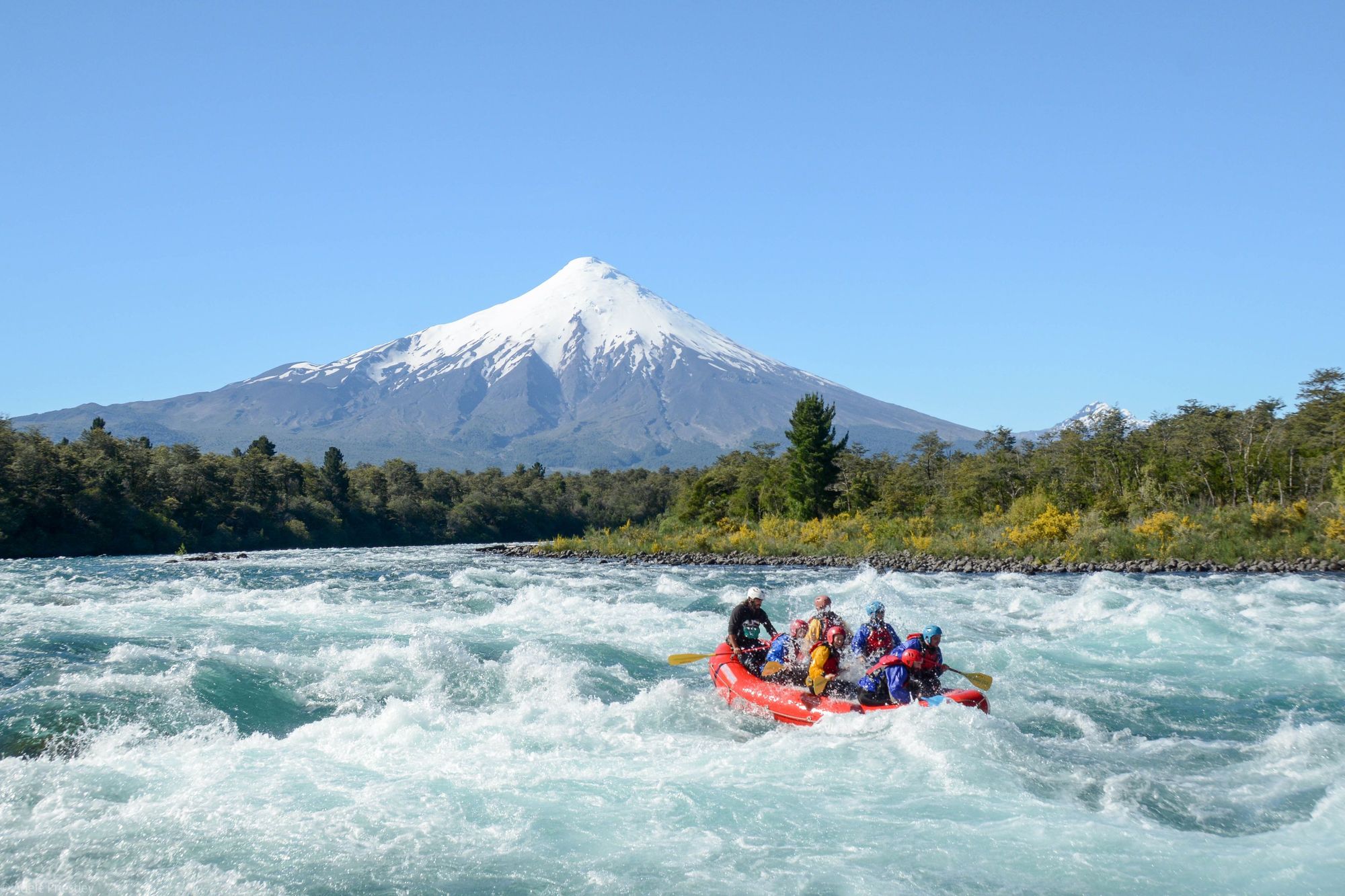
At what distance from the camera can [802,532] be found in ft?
158

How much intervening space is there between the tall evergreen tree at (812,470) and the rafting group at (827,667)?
42006 mm

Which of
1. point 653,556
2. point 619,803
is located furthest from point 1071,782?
point 653,556

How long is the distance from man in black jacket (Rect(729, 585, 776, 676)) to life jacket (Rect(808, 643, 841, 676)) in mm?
1779

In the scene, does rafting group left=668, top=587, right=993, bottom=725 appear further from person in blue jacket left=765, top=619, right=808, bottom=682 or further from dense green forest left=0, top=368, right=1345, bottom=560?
dense green forest left=0, top=368, right=1345, bottom=560

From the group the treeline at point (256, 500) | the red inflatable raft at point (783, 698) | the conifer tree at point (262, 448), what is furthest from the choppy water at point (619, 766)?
the conifer tree at point (262, 448)

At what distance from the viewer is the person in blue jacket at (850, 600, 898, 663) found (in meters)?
13.8

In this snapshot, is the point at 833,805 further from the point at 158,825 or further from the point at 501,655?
the point at 501,655

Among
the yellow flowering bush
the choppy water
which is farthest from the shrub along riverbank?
the choppy water

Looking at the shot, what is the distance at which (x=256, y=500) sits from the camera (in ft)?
224

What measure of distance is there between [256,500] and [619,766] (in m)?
63.7

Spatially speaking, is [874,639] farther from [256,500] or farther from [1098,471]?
[256,500]

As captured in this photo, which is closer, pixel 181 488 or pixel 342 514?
pixel 181 488

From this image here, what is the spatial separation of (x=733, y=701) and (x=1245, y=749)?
6.29 m

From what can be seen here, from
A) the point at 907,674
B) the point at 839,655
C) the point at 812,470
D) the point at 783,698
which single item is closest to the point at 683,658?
the point at 783,698
